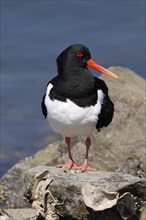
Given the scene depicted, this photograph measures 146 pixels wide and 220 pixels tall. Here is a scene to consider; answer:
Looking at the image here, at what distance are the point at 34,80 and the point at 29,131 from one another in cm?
149

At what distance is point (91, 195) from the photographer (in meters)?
9.93

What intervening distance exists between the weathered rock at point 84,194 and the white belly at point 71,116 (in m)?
0.78

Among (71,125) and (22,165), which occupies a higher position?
(71,125)

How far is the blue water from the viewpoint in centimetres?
1702

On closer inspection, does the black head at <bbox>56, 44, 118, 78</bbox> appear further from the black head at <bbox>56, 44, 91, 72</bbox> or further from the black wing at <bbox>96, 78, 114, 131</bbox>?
the black wing at <bbox>96, 78, 114, 131</bbox>

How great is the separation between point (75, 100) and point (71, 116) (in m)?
0.22

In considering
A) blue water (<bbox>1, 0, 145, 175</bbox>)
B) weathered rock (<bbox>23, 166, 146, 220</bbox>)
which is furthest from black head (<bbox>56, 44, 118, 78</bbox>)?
blue water (<bbox>1, 0, 145, 175</bbox>)

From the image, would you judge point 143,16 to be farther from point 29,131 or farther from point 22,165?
point 22,165

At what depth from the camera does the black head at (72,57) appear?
11.4m

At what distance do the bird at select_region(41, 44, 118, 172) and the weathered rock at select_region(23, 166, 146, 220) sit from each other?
81cm

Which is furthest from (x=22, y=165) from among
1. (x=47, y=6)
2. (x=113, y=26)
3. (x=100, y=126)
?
(x=47, y=6)

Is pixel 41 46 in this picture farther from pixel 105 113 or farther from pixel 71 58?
pixel 105 113

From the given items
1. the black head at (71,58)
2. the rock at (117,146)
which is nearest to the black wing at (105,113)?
the black head at (71,58)

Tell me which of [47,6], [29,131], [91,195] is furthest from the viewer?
[47,6]
